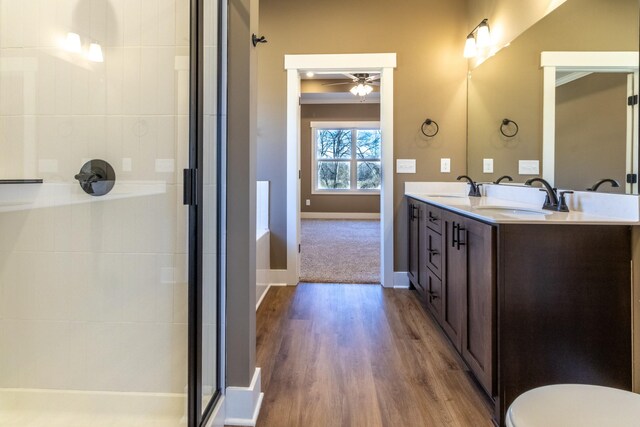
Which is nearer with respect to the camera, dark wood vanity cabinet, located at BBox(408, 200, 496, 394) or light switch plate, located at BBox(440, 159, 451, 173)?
dark wood vanity cabinet, located at BBox(408, 200, 496, 394)

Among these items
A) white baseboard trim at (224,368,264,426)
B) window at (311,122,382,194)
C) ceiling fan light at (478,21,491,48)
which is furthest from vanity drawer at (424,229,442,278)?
window at (311,122,382,194)

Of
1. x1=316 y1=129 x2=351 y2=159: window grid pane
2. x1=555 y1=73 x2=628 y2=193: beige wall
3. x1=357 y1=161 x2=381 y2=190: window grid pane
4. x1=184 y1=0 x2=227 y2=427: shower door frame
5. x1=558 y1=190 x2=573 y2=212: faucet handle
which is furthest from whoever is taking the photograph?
x1=357 y1=161 x2=381 y2=190: window grid pane

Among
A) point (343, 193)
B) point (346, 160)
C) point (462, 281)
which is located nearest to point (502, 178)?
point (462, 281)

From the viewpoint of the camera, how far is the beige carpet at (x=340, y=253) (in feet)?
11.7

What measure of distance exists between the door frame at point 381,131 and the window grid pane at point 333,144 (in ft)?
16.6

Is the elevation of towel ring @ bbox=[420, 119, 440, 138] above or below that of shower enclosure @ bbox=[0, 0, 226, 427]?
above

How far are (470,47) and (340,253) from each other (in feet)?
8.98

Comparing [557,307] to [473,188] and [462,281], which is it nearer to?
[462,281]

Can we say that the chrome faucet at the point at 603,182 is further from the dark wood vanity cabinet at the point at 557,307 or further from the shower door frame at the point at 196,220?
the shower door frame at the point at 196,220

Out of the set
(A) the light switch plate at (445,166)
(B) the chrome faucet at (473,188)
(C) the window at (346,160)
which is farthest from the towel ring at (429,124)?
(C) the window at (346,160)

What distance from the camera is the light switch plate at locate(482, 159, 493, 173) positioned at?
2844mm

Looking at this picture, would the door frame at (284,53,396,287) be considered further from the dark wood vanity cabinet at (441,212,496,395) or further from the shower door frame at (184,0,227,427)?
the shower door frame at (184,0,227,427)

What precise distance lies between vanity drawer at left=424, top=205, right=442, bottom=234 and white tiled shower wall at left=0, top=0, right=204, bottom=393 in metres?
1.56

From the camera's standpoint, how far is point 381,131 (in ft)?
10.7
